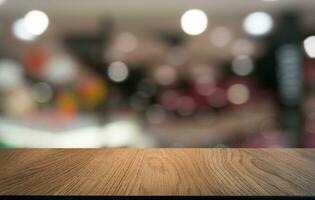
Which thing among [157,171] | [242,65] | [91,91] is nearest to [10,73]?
[91,91]

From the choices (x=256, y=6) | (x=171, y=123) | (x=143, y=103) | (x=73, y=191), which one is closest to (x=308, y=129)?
(x=256, y=6)

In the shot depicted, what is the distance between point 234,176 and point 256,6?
4370 millimetres

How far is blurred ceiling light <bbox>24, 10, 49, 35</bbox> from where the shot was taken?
393 cm

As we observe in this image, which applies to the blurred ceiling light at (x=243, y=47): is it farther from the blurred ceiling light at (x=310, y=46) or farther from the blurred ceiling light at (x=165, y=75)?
the blurred ceiling light at (x=165, y=75)

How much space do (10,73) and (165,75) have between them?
2.44 metres

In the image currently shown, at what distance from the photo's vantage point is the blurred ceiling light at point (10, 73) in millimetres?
4562

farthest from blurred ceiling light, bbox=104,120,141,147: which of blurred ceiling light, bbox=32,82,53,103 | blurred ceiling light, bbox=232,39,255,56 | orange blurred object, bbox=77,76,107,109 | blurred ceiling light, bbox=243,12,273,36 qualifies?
blurred ceiling light, bbox=243,12,273,36

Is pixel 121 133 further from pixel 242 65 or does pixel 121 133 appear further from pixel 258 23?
pixel 242 65

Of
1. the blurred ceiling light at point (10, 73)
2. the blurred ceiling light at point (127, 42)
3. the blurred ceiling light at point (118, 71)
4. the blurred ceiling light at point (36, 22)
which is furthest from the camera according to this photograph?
the blurred ceiling light at point (127, 42)

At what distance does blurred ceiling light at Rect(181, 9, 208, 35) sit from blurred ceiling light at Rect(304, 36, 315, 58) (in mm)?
Answer: 1500

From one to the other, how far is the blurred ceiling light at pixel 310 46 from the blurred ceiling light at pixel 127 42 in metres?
2.23

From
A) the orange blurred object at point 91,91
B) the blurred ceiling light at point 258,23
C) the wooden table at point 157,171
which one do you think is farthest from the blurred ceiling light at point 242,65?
the wooden table at point 157,171

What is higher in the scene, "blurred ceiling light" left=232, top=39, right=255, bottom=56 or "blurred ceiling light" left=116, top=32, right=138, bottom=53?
"blurred ceiling light" left=116, top=32, right=138, bottom=53

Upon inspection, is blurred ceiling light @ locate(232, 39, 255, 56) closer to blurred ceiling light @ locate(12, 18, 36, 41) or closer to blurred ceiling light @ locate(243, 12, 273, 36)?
blurred ceiling light @ locate(243, 12, 273, 36)
